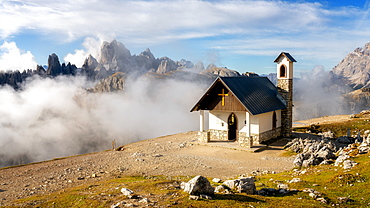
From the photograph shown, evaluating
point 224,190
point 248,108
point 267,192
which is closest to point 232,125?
point 248,108

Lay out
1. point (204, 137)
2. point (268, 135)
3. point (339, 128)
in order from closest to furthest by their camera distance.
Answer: point (268, 135) → point (204, 137) → point (339, 128)

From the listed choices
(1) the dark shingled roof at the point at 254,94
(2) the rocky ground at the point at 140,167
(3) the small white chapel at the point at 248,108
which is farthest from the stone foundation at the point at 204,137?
(1) the dark shingled roof at the point at 254,94

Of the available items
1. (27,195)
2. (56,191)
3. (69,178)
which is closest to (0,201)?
(27,195)

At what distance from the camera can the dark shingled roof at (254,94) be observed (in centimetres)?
3195

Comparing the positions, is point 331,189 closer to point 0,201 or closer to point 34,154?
point 0,201

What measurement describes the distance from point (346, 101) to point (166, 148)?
18240 centimetres

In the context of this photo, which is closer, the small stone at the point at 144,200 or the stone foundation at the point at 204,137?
the small stone at the point at 144,200

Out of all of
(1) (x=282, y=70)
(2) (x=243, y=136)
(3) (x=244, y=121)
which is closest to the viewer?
(2) (x=243, y=136)

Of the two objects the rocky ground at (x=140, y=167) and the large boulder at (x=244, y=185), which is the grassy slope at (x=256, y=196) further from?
the rocky ground at (x=140, y=167)

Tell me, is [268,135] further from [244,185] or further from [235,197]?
[235,197]

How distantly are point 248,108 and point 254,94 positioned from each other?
13.4 feet

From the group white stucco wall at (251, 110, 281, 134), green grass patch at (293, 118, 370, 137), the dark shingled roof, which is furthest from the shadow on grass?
green grass patch at (293, 118, 370, 137)

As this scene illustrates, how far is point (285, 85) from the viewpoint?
3753 cm

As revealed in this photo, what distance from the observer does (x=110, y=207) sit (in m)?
13.1
